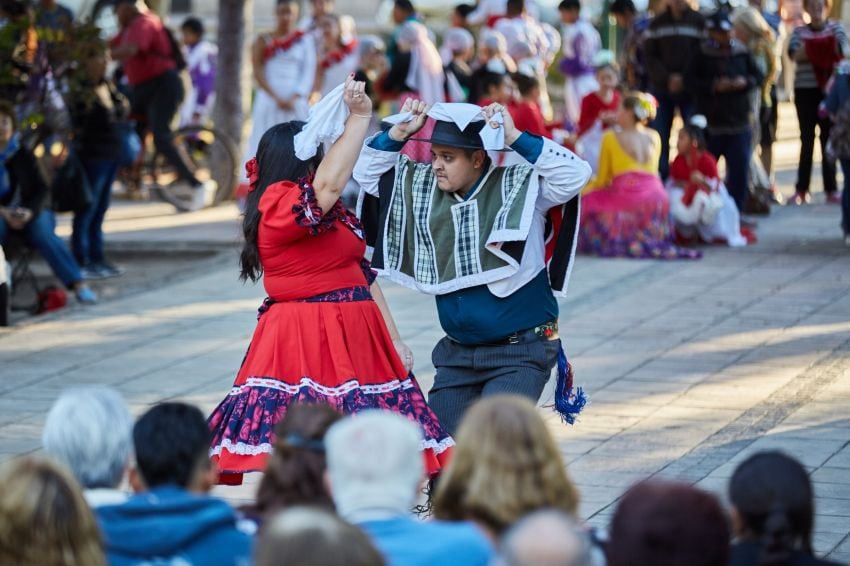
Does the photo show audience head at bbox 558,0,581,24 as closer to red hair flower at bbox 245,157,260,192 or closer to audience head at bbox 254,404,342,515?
red hair flower at bbox 245,157,260,192

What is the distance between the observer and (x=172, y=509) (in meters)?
3.74

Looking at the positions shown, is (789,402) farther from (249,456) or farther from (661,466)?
(249,456)

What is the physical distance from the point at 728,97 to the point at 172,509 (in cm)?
1093

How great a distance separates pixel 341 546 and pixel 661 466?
4.21 meters

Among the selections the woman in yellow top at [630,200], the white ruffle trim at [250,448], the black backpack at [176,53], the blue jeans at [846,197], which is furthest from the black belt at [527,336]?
the black backpack at [176,53]

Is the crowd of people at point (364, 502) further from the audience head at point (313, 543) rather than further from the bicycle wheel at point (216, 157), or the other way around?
the bicycle wheel at point (216, 157)

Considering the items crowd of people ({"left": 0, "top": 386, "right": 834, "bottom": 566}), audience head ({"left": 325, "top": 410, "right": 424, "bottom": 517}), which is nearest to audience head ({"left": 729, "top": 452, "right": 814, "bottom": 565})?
crowd of people ({"left": 0, "top": 386, "right": 834, "bottom": 566})

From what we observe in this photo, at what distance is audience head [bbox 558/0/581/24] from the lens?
18.7 m

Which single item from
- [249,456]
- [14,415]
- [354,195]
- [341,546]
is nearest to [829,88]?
[354,195]

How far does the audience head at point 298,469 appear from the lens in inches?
154

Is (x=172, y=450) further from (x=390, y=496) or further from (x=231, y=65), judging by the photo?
(x=231, y=65)

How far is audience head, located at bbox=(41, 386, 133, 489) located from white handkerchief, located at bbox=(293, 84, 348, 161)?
1986 millimetres

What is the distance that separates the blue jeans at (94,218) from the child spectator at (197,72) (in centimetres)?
749

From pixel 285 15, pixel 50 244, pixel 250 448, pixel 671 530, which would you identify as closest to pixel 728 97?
pixel 285 15
